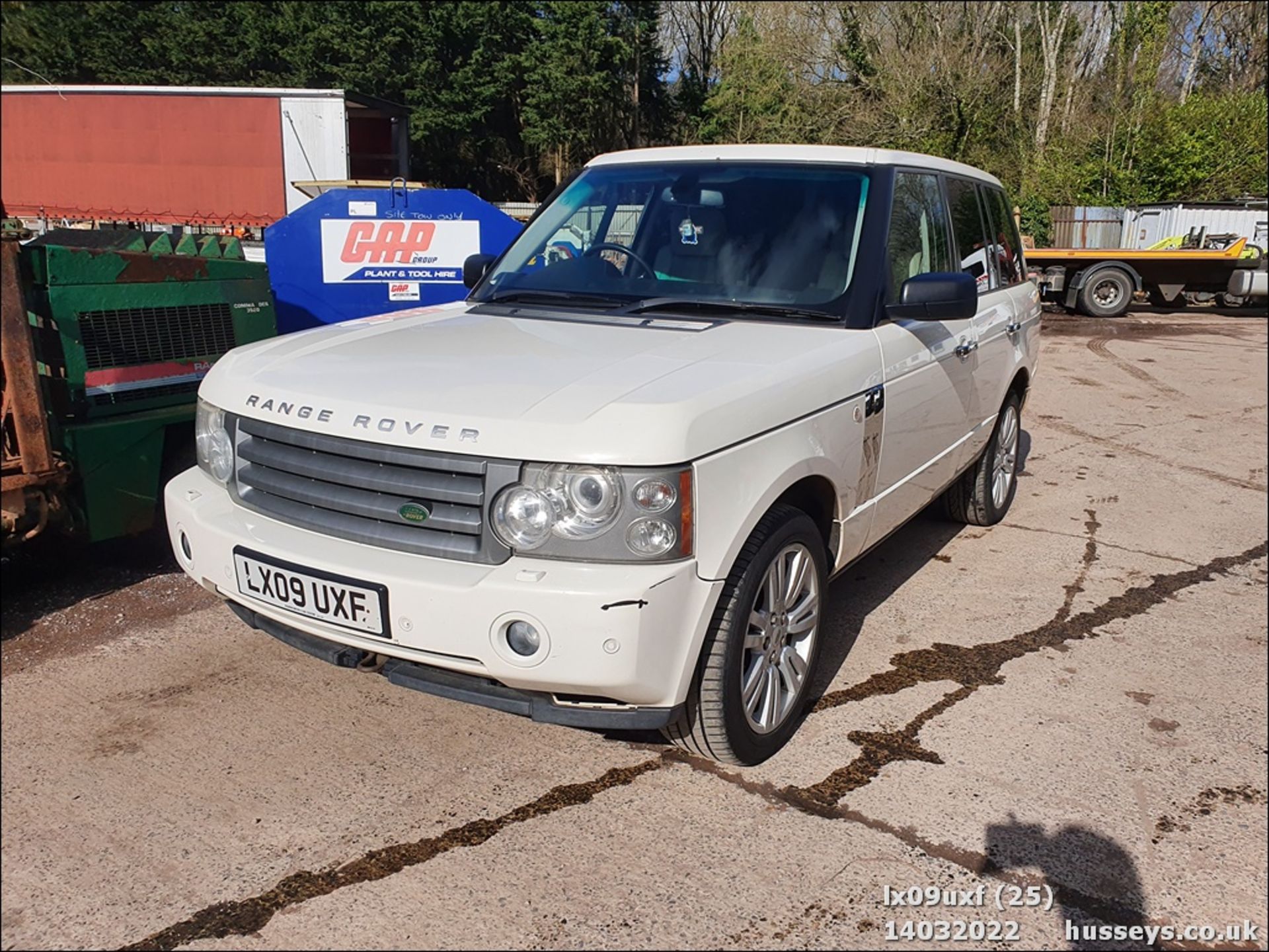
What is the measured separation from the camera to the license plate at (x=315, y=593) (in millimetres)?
2592

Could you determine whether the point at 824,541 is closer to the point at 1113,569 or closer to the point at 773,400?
the point at 773,400

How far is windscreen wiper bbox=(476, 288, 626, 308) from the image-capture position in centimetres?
381

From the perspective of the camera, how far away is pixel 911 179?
13.8ft

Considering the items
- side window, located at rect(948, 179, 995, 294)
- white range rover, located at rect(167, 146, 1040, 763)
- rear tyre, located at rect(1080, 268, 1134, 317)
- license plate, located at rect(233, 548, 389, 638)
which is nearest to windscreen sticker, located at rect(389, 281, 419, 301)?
white range rover, located at rect(167, 146, 1040, 763)

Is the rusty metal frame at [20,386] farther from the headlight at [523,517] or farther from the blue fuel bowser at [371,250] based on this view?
the blue fuel bowser at [371,250]

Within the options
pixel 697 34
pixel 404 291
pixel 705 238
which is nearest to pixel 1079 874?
pixel 705 238

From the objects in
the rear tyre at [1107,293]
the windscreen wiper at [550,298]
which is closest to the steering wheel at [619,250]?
the windscreen wiper at [550,298]

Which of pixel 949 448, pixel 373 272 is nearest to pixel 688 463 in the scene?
pixel 949 448

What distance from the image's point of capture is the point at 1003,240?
5621mm

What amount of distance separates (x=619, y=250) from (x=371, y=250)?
12.2 ft

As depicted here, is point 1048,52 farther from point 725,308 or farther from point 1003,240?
point 725,308

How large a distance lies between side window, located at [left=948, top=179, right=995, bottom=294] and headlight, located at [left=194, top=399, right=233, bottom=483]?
3348mm

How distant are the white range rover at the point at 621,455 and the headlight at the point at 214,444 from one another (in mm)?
11

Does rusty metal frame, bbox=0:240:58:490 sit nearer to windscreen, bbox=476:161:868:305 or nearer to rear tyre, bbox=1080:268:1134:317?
windscreen, bbox=476:161:868:305
